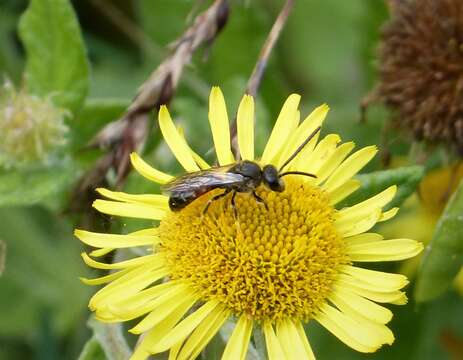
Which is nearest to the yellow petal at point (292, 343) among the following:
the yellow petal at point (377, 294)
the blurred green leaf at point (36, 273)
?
the yellow petal at point (377, 294)

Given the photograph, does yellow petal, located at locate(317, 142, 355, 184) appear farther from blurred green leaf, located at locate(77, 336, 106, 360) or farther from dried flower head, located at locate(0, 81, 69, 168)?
dried flower head, located at locate(0, 81, 69, 168)

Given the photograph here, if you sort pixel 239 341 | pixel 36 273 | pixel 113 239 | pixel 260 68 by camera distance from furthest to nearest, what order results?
pixel 36 273, pixel 260 68, pixel 113 239, pixel 239 341

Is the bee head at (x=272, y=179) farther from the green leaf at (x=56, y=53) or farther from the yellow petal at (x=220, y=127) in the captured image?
the green leaf at (x=56, y=53)

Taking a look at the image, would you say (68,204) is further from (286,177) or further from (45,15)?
(286,177)

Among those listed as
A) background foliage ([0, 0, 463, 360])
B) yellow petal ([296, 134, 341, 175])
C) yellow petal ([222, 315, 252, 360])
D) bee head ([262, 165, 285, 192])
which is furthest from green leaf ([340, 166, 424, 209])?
yellow petal ([222, 315, 252, 360])

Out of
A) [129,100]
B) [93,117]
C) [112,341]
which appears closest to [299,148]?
[112,341]

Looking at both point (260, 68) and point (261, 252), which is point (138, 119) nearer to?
point (260, 68)
